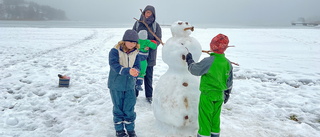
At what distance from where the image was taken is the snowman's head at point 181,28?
10.00ft

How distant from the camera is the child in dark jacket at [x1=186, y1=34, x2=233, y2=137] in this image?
256 cm

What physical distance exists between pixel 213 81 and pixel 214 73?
10 cm

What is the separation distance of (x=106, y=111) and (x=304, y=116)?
350 cm

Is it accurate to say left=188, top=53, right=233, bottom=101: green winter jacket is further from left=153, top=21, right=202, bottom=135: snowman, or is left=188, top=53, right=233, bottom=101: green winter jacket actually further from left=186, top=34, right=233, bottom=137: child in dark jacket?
left=153, top=21, right=202, bottom=135: snowman

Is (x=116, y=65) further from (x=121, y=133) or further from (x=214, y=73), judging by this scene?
(x=214, y=73)

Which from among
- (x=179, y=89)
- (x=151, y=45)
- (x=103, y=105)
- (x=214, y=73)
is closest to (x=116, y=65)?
(x=179, y=89)

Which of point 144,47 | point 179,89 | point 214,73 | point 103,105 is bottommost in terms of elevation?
point 103,105

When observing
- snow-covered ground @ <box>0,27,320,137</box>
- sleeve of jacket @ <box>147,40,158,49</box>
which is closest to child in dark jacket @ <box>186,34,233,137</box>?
snow-covered ground @ <box>0,27,320,137</box>

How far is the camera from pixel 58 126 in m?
3.34

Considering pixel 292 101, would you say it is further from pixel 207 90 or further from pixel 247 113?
pixel 207 90

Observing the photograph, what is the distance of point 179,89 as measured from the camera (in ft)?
9.95

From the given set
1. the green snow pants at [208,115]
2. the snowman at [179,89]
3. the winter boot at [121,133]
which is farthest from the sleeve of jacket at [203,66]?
the winter boot at [121,133]

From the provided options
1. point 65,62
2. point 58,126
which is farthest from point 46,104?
point 65,62

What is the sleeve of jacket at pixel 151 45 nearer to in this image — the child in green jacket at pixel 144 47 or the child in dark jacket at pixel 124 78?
the child in green jacket at pixel 144 47
